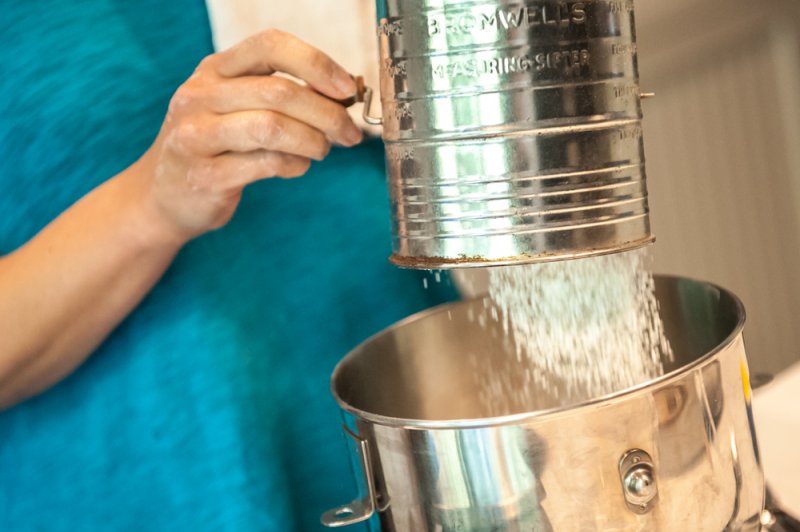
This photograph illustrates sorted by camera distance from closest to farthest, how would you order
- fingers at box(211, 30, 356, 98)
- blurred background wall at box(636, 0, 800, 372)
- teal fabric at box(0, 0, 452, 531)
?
fingers at box(211, 30, 356, 98), teal fabric at box(0, 0, 452, 531), blurred background wall at box(636, 0, 800, 372)

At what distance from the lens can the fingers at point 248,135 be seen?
509 mm

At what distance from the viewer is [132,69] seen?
0.66m

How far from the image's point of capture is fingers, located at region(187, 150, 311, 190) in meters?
0.53

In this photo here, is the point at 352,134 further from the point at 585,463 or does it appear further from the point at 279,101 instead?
the point at 585,463

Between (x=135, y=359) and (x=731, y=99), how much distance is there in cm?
94

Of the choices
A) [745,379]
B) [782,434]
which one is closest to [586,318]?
[745,379]

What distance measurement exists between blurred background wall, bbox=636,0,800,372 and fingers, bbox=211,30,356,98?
730mm

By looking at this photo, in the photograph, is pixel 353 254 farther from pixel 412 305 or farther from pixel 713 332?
pixel 713 332

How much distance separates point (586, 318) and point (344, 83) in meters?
0.22

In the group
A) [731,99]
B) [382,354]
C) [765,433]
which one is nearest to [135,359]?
[382,354]

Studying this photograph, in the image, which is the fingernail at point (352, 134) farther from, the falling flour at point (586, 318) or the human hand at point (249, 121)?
the falling flour at point (586, 318)

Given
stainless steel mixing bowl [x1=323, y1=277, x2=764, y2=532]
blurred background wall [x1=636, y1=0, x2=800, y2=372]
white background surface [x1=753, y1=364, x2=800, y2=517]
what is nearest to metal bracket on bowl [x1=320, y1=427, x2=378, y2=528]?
stainless steel mixing bowl [x1=323, y1=277, x2=764, y2=532]

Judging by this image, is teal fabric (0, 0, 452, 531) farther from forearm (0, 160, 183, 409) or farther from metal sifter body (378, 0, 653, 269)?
metal sifter body (378, 0, 653, 269)

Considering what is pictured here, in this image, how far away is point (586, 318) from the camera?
0.59 m
